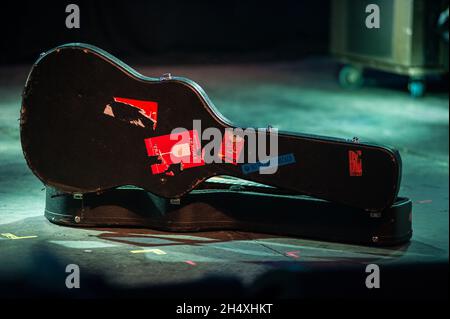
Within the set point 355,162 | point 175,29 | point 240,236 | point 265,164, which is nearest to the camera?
point 355,162

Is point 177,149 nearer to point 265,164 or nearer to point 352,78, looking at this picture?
point 265,164

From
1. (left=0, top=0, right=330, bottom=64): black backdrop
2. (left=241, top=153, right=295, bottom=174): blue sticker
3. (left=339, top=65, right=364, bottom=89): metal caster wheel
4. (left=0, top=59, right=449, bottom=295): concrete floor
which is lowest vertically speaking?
(left=0, top=59, right=449, bottom=295): concrete floor

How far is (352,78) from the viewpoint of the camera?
1243 centimetres

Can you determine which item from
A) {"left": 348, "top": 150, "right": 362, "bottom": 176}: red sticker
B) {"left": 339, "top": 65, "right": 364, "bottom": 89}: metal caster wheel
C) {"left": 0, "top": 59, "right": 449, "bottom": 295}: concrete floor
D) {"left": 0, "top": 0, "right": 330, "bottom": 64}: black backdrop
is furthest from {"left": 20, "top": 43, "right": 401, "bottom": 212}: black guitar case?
{"left": 0, "top": 0, "right": 330, "bottom": 64}: black backdrop

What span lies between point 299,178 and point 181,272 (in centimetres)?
97

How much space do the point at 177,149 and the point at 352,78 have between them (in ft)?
24.0

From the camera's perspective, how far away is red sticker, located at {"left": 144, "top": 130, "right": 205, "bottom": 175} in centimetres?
544

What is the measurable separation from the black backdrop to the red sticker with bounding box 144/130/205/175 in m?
9.25

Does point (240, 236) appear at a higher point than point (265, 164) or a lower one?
lower

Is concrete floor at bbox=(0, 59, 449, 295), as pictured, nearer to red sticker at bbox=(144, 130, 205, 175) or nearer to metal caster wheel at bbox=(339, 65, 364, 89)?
red sticker at bbox=(144, 130, 205, 175)

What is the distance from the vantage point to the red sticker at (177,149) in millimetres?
5438

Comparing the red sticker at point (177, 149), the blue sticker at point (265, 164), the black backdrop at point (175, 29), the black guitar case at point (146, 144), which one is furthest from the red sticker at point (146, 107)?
the black backdrop at point (175, 29)

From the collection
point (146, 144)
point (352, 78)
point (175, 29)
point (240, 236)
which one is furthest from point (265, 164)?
point (175, 29)

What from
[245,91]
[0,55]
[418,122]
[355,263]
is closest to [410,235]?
[355,263]
